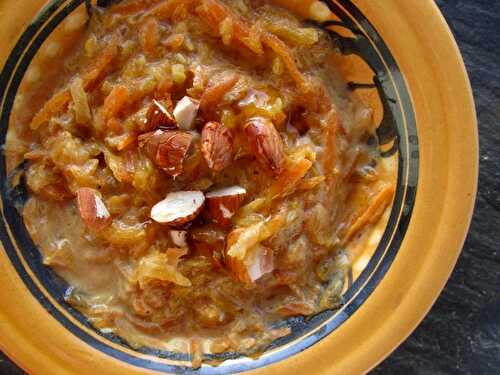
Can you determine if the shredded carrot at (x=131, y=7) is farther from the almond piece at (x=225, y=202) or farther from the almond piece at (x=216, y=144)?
the almond piece at (x=225, y=202)

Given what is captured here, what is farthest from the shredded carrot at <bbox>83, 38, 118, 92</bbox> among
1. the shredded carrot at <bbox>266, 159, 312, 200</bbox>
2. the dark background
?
the dark background

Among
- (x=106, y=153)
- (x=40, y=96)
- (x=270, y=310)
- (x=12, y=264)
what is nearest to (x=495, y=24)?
(x=270, y=310)

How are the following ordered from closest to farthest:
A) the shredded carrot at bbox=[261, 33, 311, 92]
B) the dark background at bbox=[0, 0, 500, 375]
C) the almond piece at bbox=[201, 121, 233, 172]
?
the almond piece at bbox=[201, 121, 233, 172], the shredded carrot at bbox=[261, 33, 311, 92], the dark background at bbox=[0, 0, 500, 375]

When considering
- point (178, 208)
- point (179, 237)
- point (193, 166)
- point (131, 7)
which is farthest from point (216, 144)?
point (131, 7)

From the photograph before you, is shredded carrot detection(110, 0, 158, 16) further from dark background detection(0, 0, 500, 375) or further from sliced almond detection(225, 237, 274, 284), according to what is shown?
dark background detection(0, 0, 500, 375)

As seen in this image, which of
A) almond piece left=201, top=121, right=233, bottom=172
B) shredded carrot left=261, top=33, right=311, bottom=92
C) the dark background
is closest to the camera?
almond piece left=201, top=121, right=233, bottom=172

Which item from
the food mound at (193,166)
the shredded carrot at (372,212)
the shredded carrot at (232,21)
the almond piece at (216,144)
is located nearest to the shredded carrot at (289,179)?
the food mound at (193,166)

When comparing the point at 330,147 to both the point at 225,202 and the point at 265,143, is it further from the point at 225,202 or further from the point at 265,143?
the point at 225,202
